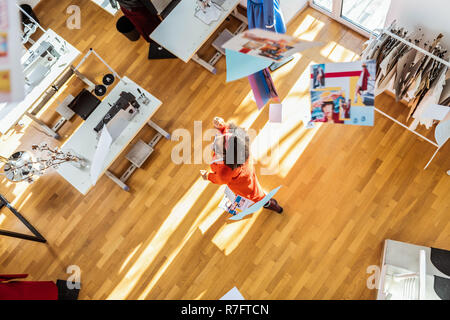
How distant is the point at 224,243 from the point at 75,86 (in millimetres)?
2778

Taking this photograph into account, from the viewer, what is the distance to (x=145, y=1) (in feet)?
11.7

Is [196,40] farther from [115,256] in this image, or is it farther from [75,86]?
[115,256]

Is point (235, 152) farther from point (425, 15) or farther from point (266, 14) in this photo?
point (425, 15)

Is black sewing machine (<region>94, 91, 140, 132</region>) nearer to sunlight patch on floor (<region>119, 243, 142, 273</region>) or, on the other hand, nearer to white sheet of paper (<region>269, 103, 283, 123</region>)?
sunlight patch on floor (<region>119, 243, 142, 273</region>)

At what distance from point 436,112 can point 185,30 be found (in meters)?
2.55

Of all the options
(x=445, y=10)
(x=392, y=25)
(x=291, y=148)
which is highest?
(x=445, y=10)

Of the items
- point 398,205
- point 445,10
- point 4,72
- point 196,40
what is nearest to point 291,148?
point 398,205

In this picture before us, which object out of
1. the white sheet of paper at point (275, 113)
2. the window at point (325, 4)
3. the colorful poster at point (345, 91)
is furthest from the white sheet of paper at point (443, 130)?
the window at point (325, 4)

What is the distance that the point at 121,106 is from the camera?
347 cm

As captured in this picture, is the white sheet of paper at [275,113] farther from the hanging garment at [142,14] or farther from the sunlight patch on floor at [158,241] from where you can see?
the hanging garment at [142,14]

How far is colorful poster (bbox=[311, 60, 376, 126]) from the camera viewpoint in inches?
104

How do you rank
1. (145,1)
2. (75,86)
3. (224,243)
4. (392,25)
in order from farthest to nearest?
(75,86)
(224,243)
(145,1)
(392,25)
